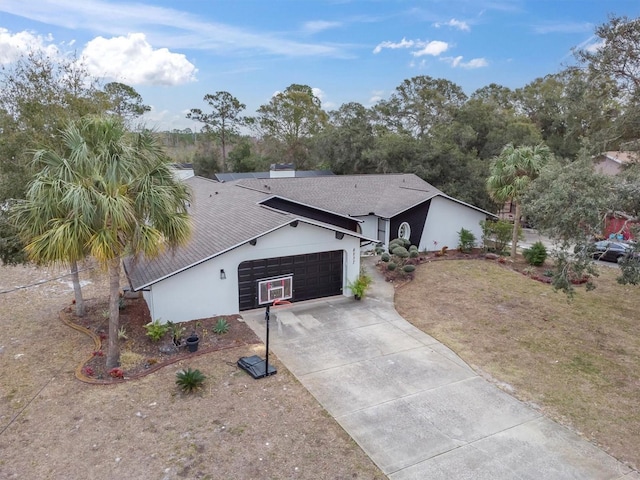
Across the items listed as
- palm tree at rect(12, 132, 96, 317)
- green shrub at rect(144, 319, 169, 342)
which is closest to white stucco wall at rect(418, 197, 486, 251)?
green shrub at rect(144, 319, 169, 342)

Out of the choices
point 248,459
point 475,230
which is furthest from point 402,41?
point 248,459

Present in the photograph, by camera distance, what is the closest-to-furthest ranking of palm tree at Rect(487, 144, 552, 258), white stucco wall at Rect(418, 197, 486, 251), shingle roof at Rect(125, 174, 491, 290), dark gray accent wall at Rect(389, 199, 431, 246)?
shingle roof at Rect(125, 174, 491, 290) → palm tree at Rect(487, 144, 552, 258) → dark gray accent wall at Rect(389, 199, 431, 246) → white stucco wall at Rect(418, 197, 486, 251)

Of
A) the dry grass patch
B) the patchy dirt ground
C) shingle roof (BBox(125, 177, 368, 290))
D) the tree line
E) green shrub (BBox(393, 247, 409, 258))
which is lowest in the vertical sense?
the dry grass patch

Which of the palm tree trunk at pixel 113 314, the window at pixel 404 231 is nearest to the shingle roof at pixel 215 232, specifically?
the palm tree trunk at pixel 113 314

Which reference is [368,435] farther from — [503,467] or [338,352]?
[338,352]

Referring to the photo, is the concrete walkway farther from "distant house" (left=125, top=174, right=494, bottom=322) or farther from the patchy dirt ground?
"distant house" (left=125, top=174, right=494, bottom=322)

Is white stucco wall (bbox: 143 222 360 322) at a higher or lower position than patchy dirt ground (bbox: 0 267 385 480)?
higher

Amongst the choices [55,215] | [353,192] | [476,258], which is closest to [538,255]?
[476,258]

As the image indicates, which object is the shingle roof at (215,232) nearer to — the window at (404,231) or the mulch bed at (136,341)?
the mulch bed at (136,341)
